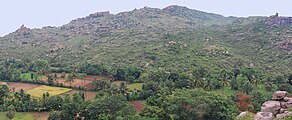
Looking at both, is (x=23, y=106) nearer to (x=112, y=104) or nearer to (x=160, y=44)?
(x=112, y=104)

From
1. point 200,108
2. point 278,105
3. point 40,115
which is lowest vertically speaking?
point 40,115

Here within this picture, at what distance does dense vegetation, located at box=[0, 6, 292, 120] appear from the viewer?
69.3 metres

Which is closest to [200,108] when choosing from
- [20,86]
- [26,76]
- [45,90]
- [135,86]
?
[135,86]

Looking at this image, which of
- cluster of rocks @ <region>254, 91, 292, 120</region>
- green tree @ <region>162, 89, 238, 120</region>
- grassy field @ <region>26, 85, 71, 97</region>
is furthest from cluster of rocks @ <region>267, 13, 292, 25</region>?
cluster of rocks @ <region>254, 91, 292, 120</region>

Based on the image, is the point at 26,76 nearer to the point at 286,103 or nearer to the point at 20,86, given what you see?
the point at 20,86

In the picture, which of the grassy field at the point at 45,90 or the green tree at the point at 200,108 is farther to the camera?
the grassy field at the point at 45,90

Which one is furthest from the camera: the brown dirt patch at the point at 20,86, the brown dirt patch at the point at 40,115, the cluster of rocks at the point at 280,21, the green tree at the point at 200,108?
the cluster of rocks at the point at 280,21

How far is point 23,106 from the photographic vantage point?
269 feet

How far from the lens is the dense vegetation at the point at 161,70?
6931 centimetres

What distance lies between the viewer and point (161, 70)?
104 metres

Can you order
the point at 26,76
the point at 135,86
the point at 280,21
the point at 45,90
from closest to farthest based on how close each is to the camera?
the point at 45,90
the point at 135,86
the point at 26,76
the point at 280,21

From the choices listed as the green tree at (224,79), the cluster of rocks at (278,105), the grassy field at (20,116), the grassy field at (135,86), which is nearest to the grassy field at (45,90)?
the grassy field at (20,116)

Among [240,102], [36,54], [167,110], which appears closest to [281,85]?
[240,102]

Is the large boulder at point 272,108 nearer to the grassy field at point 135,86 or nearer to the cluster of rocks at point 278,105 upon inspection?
the cluster of rocks at point 278,105
